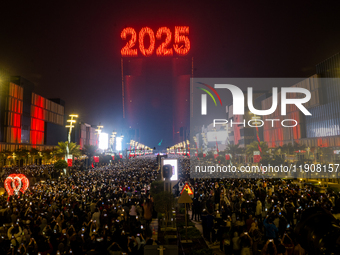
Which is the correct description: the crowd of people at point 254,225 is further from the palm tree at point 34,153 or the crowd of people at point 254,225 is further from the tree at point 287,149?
the palm tree at point 34,153

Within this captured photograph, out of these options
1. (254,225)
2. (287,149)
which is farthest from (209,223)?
(287,149)

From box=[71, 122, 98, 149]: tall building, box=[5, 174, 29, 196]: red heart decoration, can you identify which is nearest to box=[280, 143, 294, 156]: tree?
box=[5, 174, 29, 196]: red heart decoration

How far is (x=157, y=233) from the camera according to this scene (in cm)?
1242

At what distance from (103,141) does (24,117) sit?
65.3 m

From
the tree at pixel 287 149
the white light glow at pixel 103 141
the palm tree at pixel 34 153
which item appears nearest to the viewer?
the tree at pixel 287 149

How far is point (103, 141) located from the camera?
134m

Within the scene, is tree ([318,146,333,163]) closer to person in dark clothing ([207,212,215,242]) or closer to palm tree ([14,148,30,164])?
person in dark clothing ([207,212,215,242])

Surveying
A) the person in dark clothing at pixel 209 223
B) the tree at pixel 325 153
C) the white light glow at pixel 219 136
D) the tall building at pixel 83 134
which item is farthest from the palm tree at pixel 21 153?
the white light glow at pixel 219 136

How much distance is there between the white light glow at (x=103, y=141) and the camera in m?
131

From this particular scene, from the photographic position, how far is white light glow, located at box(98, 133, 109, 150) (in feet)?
430

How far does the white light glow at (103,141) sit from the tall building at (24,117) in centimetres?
3983

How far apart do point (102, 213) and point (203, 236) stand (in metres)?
4.28

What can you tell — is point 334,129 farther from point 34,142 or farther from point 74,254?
point 34,142

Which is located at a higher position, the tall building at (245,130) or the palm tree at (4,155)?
the tall building at (245,130)
